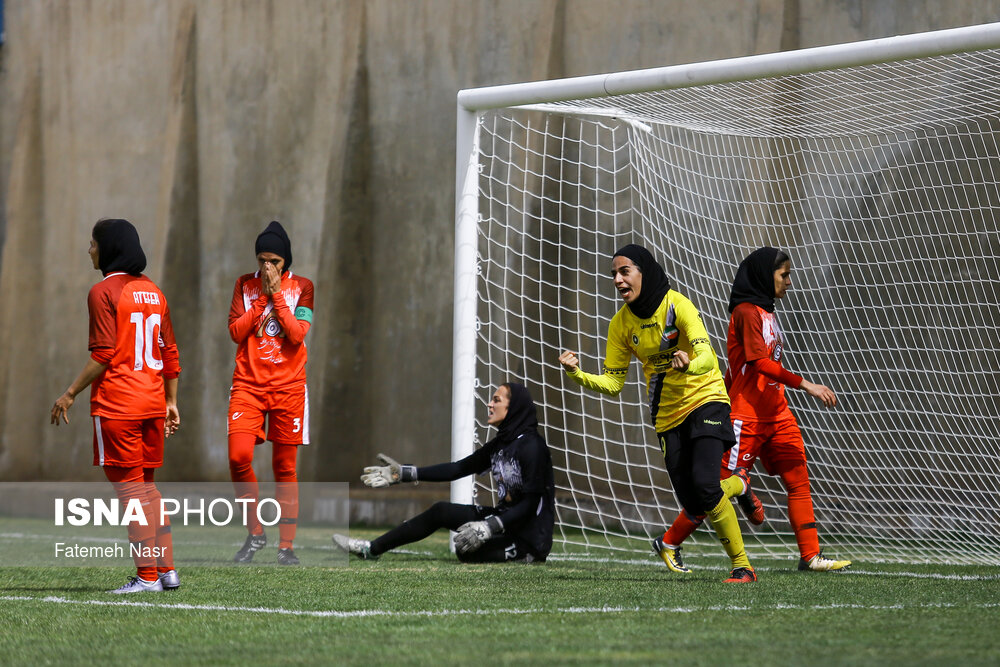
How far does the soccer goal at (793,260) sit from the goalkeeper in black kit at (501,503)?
62 cm

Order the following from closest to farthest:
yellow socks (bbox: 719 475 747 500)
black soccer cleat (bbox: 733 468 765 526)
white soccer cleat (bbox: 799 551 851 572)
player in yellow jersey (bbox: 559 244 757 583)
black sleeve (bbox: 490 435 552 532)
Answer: player in yellow jersey (bbox: 559 244 757 583) < yellow socks (bbox: 719 475 747 500) < white soccer cleat (bbox: 799 551 851 572) < black soccer cleat (bbox: 733 468 765 526) < black sleeve (bbox: 490 435 552 532)

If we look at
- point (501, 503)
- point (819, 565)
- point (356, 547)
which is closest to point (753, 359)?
point (819, 565)

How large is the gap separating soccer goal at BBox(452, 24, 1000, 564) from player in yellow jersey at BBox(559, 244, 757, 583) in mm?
1973

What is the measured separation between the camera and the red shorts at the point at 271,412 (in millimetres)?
6895

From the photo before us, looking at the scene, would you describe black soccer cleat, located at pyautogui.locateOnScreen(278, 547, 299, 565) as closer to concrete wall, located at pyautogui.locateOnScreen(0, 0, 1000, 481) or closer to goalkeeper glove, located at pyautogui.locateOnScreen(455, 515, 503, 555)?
goalkeeper glove, located at pyautogui.locateOnScreen(455, 515, 503, 555)

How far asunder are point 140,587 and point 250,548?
1.65m

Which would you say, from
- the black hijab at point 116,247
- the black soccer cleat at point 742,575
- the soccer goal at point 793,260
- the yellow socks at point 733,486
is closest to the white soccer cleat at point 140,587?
the black hijab at point 116,247

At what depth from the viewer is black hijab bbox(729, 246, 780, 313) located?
6465 millimetres

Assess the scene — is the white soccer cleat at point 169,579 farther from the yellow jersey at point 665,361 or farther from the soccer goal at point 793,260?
the soccer goal at point 793,260

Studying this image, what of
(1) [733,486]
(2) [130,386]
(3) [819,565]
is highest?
(2) [130,386]

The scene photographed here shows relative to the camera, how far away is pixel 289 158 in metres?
11.7

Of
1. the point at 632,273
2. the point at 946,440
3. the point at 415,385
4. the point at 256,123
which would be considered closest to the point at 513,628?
the point at 632,273

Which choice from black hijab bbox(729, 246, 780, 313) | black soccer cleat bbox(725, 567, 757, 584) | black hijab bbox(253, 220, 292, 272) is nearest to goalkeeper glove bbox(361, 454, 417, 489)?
black hijab bbox(253, 220, 292, 272)

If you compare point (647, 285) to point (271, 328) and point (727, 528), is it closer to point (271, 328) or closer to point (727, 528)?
point (727, 528)
